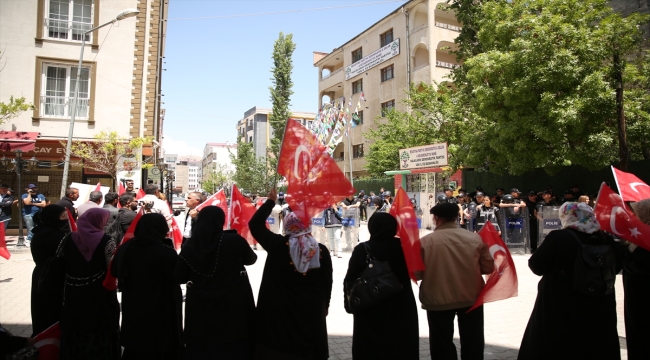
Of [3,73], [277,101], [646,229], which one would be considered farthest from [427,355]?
[277,101]

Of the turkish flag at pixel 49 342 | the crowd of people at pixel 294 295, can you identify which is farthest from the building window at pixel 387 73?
the turkish flag at pixel 49 342

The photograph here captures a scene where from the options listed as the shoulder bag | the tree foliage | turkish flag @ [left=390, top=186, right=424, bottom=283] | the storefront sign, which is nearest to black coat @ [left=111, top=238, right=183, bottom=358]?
the shoulder bag

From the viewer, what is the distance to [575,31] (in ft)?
44.4

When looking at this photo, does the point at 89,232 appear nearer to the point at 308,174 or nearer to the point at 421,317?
the point at 308,174

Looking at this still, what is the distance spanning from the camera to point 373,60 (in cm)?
3931

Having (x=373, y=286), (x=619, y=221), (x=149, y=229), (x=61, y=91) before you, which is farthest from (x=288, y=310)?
(x=61, y=91)

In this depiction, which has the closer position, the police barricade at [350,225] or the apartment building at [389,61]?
the police barricade at [350,225]

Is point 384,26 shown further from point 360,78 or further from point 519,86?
point 519,86

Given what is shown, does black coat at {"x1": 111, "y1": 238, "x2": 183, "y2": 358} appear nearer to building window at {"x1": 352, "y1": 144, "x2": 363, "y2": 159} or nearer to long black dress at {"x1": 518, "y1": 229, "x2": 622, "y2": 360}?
long black dress at {"x1": 518, "y1": 229, "x2": 622, "y2": 360}

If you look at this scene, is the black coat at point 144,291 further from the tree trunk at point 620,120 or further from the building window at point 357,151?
the building window at point 357,151

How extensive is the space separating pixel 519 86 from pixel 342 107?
1060 cm

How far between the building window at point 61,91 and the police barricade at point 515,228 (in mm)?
17723

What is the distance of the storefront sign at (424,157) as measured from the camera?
18.8 metres

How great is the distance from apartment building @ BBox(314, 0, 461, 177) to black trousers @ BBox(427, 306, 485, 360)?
82.5ft
